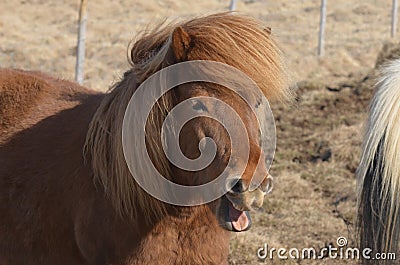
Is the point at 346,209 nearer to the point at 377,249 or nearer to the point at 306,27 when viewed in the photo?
the point at 377,249

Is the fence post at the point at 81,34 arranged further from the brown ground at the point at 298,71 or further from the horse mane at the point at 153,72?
the horse mane at the point at 153,72

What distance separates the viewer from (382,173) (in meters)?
3.52

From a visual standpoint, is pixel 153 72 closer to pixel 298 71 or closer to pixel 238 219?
pixel 238 219

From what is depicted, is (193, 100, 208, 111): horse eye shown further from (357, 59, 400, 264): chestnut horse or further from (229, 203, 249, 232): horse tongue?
(357, 59, 400, 264): chestnut horse

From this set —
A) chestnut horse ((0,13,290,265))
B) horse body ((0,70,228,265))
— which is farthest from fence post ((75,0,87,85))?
chestnut horse ((0,13,290,265))

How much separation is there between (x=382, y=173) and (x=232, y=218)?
1.31 meters

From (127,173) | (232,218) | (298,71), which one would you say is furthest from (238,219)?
(298,71)

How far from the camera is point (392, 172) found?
11.4ft

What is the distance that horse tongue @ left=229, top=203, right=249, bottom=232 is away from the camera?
253 centimetres

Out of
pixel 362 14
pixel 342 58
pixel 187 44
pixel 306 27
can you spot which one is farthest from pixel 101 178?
pixel 362 14

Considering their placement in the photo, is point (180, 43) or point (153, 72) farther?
point (153, 72)

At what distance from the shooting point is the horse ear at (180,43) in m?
2.63

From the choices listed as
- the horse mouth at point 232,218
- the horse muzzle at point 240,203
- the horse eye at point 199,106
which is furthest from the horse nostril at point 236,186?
the horse eye at point 199,106

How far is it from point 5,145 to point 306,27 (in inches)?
984
